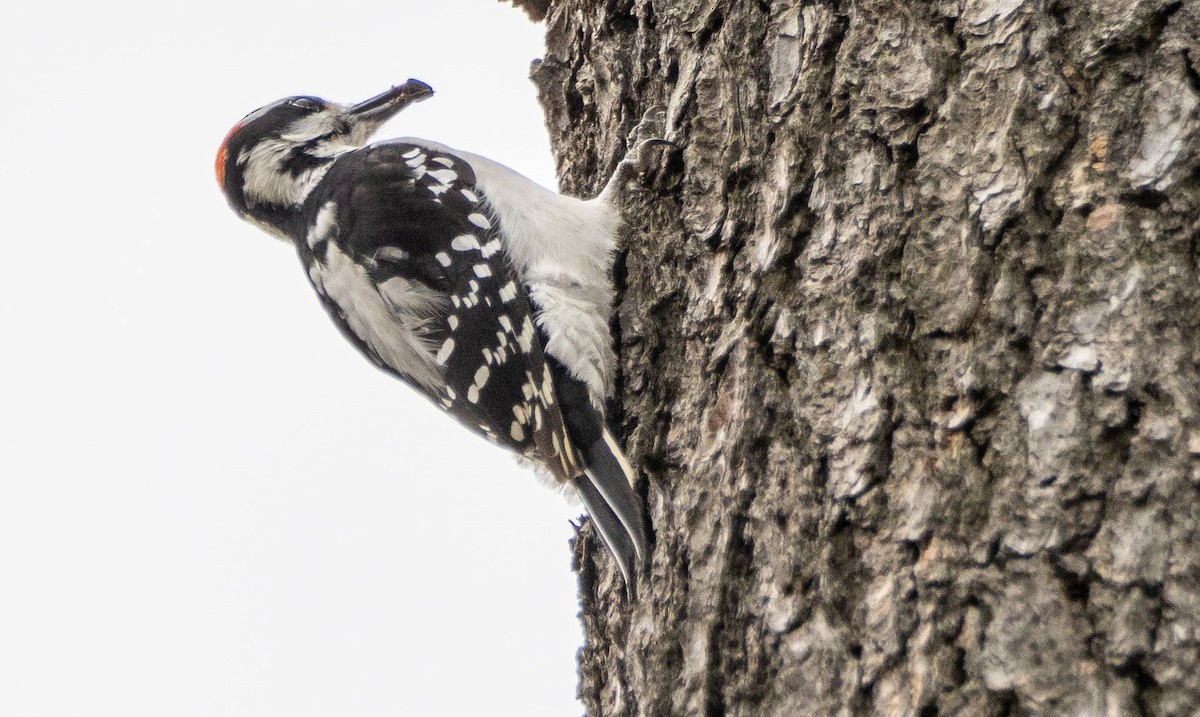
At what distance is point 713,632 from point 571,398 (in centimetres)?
85

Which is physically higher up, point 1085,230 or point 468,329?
point 468,329

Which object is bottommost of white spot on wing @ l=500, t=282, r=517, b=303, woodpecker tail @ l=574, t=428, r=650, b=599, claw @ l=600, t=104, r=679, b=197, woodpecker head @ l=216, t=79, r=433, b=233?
woodpecker tail @ l=574, t=428, r=650, b=599

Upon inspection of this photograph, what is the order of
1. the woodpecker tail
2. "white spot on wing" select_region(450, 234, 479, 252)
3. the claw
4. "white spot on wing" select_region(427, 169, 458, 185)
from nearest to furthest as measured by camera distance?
1. the woodpecker tail
2. the claw
3. "white spot on wing" select_region(450, 234, 479, 252)
4. "white spot on wing" select_region(427, 169, 458, 185)

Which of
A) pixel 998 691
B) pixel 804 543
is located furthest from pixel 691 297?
pixel 998 691

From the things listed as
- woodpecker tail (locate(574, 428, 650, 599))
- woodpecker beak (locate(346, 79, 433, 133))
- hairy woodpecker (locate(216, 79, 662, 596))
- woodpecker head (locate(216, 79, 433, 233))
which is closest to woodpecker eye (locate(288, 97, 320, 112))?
woodpecker head (locate(216, 79, 433, 233))

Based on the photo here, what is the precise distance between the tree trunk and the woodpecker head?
1624 millimetres

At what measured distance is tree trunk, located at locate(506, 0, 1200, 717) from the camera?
4.31 feet

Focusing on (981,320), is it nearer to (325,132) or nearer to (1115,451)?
(1115,451)

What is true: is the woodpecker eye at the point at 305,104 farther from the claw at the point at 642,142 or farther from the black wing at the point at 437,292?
the claw at the point at 642,142

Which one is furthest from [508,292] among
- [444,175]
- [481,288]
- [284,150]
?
[284,150]

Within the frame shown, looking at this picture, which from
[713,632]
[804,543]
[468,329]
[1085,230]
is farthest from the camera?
[468,329]

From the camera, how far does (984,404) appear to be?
57.8 inches

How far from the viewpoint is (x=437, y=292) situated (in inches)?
106

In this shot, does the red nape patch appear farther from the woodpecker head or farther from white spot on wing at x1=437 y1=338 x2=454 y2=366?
white spot on wing at x1=437 y1=338 x2=454 y2=366
